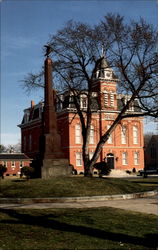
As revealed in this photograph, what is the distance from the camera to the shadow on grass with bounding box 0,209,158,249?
6652 mm

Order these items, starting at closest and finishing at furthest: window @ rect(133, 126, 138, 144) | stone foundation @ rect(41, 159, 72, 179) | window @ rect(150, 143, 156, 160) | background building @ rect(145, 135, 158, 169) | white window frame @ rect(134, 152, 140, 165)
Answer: stone foundation @ rect(41, 159, 72, 179)
white window frame @ rect(134, 152, 140, 165)
window @ rect(133, 126, 138, 144)
background building @ rect(145, 135, 158, 169)
window @ rect(150, 143, 156, 160)

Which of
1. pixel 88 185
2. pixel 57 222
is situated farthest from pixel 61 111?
pixel 57 222

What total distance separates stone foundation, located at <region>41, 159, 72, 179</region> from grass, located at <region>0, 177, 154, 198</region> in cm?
176

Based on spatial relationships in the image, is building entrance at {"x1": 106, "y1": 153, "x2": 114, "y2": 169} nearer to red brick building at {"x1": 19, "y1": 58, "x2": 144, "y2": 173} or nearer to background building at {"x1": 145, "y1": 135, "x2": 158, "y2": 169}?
red brick building at {"x1": 19, "y1": 58, "x2": 144, "y2": 173}

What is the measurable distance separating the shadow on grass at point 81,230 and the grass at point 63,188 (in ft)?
18.5

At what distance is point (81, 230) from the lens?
25.2 ft

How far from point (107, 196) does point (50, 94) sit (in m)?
9.26

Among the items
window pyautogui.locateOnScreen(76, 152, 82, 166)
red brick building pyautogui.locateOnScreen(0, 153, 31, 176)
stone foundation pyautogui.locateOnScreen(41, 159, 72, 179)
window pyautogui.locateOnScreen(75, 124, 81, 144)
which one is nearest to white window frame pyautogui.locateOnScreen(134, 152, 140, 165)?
window pyautogui.locateOnScreen(76, 152, 82, 166)

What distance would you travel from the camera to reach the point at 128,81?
2334cm

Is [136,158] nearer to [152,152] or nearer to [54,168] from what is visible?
[152,152]

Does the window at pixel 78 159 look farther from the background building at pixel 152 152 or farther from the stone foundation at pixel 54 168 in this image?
the background building at pixel 152 152

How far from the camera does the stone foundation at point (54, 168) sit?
66.3 ft

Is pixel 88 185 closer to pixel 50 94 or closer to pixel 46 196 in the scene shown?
pixel 46 196

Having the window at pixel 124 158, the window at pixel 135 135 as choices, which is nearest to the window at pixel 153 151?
the window at pixel 135 135
